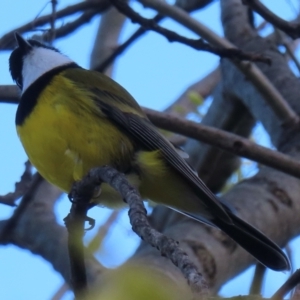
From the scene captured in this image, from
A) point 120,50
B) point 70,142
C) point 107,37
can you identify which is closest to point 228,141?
point 70,142

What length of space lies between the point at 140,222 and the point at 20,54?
253cm

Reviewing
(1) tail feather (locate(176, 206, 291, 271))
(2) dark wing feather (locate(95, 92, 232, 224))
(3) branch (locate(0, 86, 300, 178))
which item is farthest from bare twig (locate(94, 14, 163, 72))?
(1) tail feather (locate(176, 206, 291, 271))

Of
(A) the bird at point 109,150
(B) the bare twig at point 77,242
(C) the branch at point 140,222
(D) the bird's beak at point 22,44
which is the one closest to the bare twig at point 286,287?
(C) the branch at point 140,222

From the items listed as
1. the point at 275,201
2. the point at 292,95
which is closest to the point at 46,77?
the point at 275,201

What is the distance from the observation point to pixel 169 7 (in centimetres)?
373

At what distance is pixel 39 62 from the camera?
3.66 meters

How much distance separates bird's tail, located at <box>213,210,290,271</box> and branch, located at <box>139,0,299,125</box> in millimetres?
911

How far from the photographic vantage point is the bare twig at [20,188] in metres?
3.54

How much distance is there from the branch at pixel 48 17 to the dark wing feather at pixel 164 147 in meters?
0.97

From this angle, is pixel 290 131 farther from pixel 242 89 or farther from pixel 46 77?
pixel 46 77

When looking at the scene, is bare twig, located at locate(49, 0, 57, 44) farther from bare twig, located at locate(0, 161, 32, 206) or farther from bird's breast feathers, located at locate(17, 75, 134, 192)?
bare twig, located at locate(0, 161, 32, 206)

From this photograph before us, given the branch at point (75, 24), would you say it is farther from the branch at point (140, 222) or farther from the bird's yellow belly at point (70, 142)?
the branch at point (140, 222)

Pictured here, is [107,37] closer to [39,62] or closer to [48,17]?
[48,17]

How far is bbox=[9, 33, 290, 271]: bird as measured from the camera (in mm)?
2834
